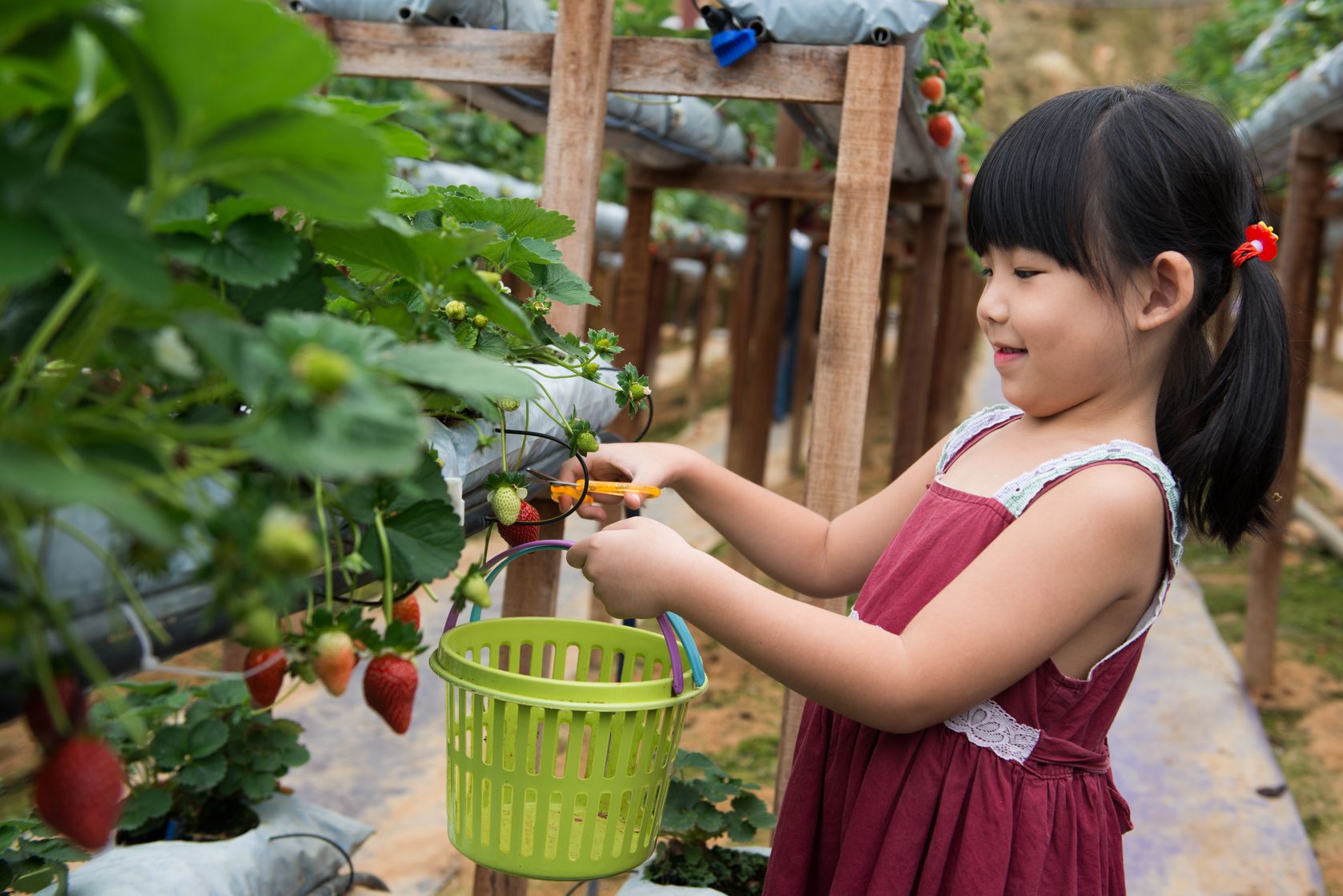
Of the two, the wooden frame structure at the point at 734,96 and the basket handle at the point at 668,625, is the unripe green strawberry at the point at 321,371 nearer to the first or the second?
the basket handle at the point at 668,625

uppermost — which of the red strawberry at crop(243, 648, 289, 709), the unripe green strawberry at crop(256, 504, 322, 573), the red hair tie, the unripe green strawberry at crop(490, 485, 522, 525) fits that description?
the red hair tie

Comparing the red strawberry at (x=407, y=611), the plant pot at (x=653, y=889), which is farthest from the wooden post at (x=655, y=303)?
the red strawberry at (x=407, y=611)

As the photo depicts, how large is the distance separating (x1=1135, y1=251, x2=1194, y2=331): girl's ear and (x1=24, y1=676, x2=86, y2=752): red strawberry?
108 centimetres

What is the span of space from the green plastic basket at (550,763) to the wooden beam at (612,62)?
1.05m

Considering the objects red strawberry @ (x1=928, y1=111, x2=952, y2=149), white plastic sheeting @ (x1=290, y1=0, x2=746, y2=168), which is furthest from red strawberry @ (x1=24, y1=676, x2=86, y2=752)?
red strawberry @ (x1=928, y1=111, x2=952, y2=149)

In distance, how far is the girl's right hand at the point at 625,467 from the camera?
135 centimetres

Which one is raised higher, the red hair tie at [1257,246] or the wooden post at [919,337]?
the red hair tie at [1257,246]

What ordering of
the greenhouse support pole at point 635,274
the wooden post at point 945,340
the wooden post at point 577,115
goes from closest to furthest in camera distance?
the wooden post at point 577,115
the greenhouse support pole at point 635,274
the wooden post at point 945,340

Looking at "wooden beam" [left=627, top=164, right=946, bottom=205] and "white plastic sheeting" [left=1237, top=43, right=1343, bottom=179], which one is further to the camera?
"wooden beam" [left=627, top=164, right=946, bottom=205]

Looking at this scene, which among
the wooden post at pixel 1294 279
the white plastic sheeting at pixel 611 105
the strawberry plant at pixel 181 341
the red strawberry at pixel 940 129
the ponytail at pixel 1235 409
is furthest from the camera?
the wooden post at pixel 1294 279

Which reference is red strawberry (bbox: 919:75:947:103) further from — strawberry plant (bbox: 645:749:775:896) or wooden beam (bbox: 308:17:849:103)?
strawberry plant (bbox: 645:749:775:896)

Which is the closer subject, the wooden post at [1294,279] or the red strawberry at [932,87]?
the red strawberry at [932,87]

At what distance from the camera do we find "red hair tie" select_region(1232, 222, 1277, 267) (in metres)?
1.31

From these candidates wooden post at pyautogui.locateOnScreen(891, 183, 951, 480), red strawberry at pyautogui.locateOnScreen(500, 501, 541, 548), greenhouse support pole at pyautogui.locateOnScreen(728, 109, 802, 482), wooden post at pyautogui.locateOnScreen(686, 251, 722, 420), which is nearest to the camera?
red strawberry at pyautogui.locateOnScreen(500, 501, 541, 548)
